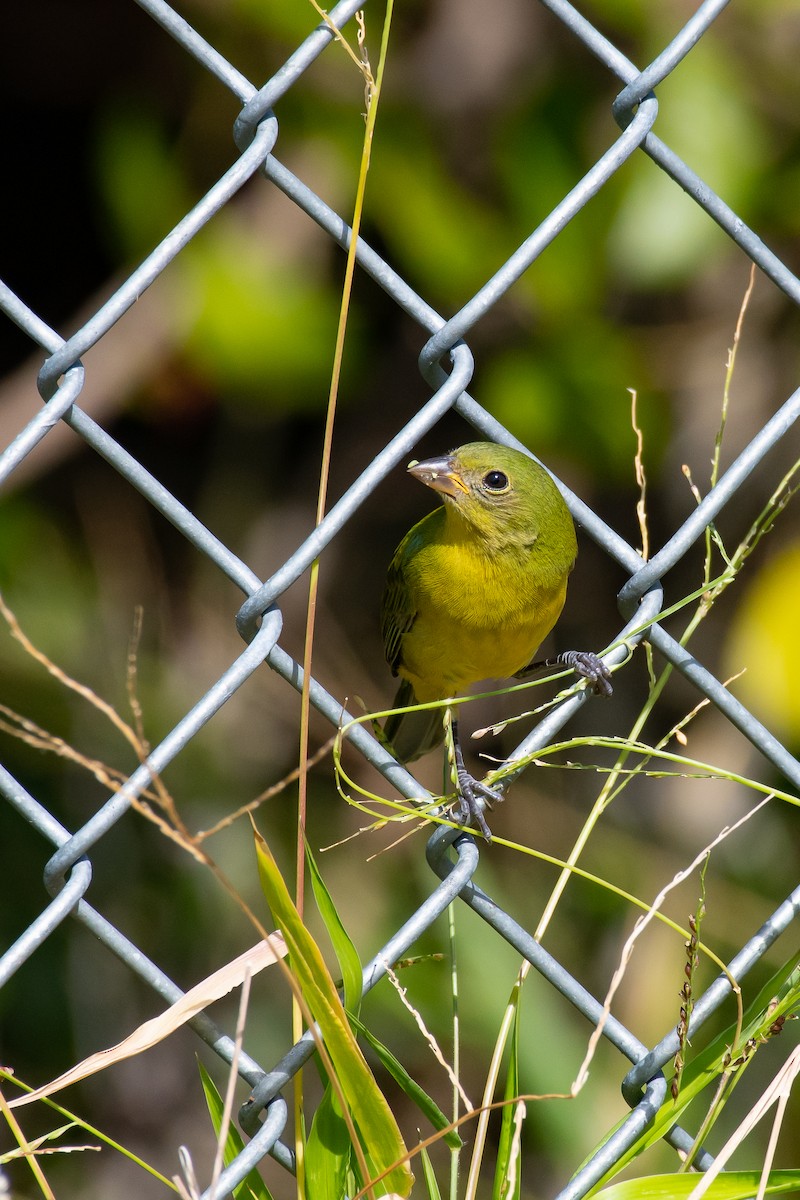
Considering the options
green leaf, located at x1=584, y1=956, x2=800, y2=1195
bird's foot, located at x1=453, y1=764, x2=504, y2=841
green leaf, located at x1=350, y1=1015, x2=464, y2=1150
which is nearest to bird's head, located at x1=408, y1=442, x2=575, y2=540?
bird's foot, located at x1=453, y1=764, x2=504, y2=841

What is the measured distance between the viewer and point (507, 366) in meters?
3.64

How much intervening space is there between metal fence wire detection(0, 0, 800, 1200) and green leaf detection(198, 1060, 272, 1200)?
1.7 inches

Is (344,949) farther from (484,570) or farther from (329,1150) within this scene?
(484,570)

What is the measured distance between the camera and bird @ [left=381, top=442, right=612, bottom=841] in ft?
9.34

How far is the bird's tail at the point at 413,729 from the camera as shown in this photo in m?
3.41

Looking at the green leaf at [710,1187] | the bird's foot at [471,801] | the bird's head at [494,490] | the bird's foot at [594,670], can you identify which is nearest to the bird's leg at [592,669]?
the bird's foot at [594,670]

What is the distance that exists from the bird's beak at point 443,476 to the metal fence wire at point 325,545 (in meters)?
0.99

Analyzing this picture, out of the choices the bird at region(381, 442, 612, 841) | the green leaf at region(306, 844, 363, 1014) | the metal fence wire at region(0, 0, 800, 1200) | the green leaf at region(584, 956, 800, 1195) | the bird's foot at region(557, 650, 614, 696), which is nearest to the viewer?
the metal fence wire at region(0, 0, 800, 1200)

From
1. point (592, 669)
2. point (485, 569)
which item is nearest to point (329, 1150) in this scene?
point (592, 669)

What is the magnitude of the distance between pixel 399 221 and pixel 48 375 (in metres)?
2.14

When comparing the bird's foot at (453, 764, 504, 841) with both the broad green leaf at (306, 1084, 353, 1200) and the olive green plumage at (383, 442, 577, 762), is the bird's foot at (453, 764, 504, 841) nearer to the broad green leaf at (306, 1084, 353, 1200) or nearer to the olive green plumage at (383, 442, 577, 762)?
the broad green leaf at (306, 1084, 353, 1200)

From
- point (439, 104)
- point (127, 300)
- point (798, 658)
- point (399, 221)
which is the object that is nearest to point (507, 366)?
point (399, 221)

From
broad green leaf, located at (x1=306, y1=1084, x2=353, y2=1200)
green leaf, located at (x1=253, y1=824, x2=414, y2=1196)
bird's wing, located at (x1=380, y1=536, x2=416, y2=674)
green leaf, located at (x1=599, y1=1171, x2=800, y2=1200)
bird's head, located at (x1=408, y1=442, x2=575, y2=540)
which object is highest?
bird's head, located at (x1=408, y1=442, x2=575, y2=540)

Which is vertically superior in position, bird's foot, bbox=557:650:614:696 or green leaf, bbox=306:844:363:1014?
bird's foot, bbox=557:650:614:696
